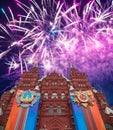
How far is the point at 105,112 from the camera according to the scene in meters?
27.1

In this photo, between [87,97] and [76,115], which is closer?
[76,115]

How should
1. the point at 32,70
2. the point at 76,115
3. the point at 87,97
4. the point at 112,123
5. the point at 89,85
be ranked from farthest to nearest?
the point at 32,70 → the point at 89,85 → the point at 87,97 → the point at 112,123 → the point at 76,115

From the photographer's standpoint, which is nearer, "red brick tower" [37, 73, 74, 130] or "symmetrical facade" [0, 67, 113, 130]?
"symmetrical facade" [0, 67, 113, 130]

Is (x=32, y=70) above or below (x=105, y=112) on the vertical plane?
above

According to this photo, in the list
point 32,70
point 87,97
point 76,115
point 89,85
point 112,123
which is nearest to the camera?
point 76,115

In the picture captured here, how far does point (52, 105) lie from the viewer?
1117 inches

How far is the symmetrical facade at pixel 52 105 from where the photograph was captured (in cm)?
2417

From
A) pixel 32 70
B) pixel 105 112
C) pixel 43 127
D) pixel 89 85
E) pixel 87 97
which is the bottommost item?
pixel 43 127

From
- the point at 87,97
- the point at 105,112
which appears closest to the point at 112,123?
the point at 105,112

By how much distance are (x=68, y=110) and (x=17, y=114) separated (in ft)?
29.6

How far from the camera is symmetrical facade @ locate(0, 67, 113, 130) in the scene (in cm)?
2417

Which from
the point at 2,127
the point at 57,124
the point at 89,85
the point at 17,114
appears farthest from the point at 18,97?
the point at 89,85

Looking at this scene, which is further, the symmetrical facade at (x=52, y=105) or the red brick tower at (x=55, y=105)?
the red brick tower at (x=55, y=105)

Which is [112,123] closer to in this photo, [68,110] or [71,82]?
[68,110]
